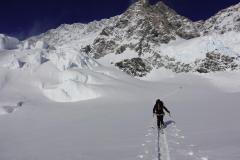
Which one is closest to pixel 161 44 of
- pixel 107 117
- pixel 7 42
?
pixel 7 42

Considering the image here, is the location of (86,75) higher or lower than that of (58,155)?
higher

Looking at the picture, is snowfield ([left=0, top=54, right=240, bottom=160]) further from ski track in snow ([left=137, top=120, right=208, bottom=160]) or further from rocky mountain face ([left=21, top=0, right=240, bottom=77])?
rocky mountain face ([left=21, top=0, right=240, bottom=77])

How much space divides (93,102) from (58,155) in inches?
1194

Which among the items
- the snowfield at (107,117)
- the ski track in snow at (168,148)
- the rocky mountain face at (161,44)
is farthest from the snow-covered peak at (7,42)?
Result: the ski track in snow at (168,148)

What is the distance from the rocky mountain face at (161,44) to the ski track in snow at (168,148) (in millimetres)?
47977

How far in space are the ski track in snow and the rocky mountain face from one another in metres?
48.0

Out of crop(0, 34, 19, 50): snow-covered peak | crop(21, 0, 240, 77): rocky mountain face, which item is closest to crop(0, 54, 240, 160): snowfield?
crop(21, 0, 240, 77): rocky mountain face

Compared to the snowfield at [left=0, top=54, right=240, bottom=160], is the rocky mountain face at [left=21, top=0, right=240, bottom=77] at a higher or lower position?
higher

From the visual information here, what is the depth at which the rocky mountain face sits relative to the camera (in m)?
82.1

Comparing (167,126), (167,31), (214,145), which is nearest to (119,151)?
(214,145)

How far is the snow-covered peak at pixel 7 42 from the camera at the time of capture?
6819 cm

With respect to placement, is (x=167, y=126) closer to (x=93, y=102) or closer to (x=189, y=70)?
(x=93, y=102)

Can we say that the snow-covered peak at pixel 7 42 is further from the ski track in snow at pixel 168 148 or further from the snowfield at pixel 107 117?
the ski track in snow at pixel 168 148

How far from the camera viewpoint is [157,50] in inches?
3620
